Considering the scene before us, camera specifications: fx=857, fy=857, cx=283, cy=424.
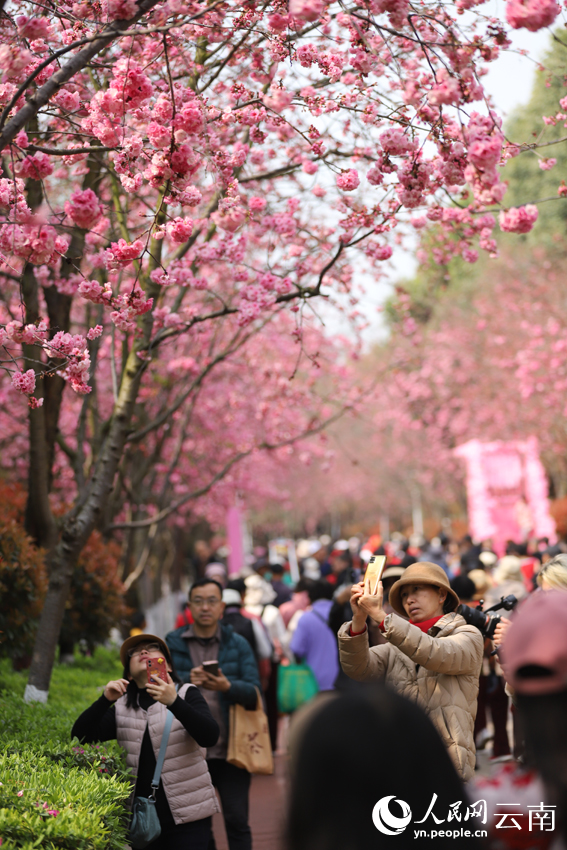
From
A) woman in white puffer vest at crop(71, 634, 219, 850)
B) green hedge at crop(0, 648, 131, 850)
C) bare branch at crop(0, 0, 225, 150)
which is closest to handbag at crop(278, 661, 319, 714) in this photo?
green hedge at crop(0, 648, 131, 850)

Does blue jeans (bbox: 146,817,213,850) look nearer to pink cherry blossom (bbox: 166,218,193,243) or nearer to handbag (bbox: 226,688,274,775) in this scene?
handbag (bbox: 226,688,274,775)

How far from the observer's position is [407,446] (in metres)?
40.8

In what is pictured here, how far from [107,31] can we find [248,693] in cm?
369

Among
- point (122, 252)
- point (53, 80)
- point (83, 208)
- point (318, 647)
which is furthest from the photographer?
point (318, 647)

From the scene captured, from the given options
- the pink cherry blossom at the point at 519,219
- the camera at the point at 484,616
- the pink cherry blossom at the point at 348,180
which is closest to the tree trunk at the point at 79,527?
the pink cherry blossom at the point at 348,180

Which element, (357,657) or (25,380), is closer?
(357,657)

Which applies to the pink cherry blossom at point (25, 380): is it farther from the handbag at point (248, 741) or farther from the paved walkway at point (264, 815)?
the paved walkway at point (264, 815)

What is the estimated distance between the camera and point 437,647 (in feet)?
11.8

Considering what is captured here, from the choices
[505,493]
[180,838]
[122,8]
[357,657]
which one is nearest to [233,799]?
[180,838]

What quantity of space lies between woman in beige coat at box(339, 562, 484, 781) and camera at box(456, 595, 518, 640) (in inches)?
12.2

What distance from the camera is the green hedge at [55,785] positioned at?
321 centimetres

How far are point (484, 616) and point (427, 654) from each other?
1.11 metres

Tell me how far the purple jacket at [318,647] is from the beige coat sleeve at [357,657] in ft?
13.3

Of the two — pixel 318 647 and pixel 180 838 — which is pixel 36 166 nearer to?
pixel 180 838
